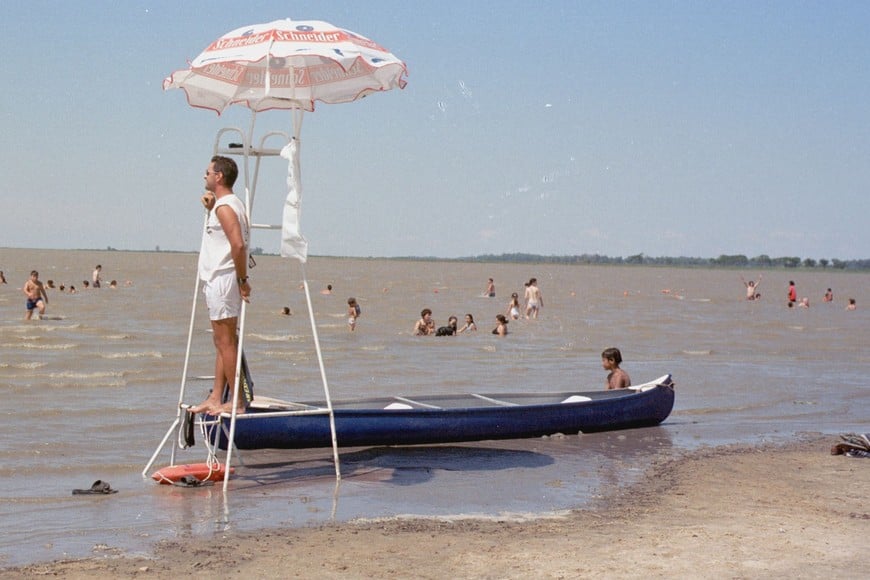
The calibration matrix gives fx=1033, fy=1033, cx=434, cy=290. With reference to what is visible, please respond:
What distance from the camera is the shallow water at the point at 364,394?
787cm

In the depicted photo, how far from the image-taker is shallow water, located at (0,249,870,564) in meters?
7.87

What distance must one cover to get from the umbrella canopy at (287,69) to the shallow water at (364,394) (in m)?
3.26

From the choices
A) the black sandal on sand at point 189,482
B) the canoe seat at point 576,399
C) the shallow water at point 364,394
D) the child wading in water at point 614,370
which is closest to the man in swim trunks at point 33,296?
the shallow water at point 364,394

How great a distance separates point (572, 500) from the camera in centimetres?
827

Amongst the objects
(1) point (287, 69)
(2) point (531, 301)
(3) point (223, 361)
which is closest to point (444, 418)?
(3) point (223, 361)

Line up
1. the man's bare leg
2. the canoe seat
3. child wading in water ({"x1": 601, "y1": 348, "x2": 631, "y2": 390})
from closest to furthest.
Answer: the man's bare leg → the canoe seat → child wading in water ({"x1": 601, "y1": 348, "x2": 631, "y2": 390})

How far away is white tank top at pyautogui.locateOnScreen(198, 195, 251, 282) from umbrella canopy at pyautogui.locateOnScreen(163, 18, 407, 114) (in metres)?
0.91

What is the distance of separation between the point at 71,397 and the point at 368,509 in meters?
8.68

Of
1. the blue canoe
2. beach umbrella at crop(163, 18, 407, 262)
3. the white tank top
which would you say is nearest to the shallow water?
the blue canoe

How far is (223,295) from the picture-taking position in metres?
7.71

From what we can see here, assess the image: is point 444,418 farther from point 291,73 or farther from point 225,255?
point 291,73

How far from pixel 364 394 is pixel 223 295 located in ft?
29.4

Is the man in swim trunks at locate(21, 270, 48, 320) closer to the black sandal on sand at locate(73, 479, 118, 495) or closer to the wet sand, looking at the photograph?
the black sandal on sand at locate(73, 479, 118, 495)

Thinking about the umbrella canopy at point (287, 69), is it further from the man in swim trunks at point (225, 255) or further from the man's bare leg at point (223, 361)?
the man's bare leg at point (223, 361)
